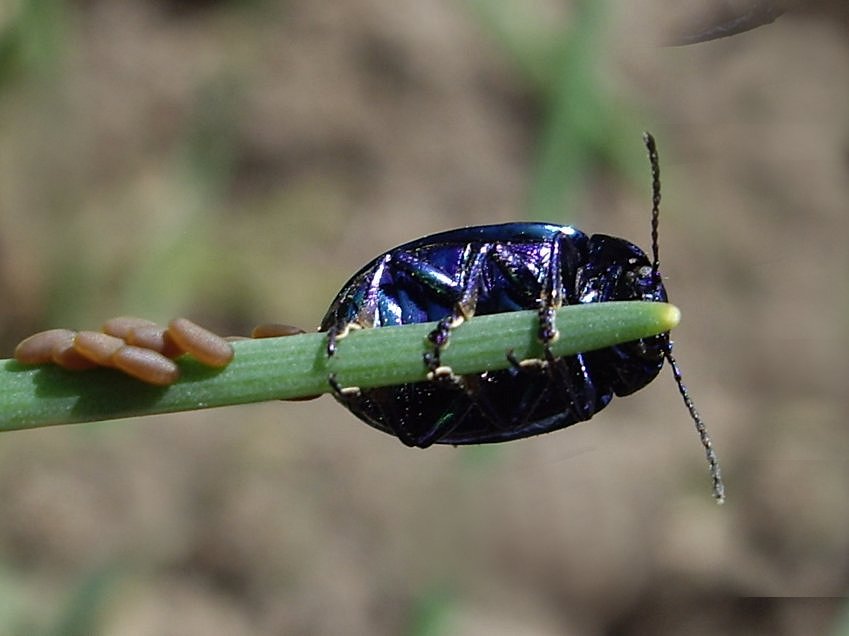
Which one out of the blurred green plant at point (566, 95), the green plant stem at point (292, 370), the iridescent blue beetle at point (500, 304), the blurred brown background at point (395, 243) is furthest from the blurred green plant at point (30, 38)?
the green plant stem at point (292, 370)

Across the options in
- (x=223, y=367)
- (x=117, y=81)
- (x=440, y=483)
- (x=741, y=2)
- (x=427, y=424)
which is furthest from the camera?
(x=117, y=81)

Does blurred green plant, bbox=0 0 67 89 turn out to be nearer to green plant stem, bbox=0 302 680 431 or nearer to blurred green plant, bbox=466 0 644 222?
blurred green plant, bbox=466 0 644 222

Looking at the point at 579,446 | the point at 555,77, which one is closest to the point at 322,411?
the point at 579,446

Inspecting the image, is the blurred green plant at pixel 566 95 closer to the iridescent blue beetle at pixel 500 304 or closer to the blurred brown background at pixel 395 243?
the blurred brown background at pixel 395 243

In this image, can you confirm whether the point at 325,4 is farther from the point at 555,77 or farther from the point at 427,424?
the point at 427,424

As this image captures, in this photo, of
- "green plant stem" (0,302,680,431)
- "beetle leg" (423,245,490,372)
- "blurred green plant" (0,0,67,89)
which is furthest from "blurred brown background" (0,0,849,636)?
"green plant stem" (0,302,680,431)

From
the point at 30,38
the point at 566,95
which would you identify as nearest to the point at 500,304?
the point at 566,95
